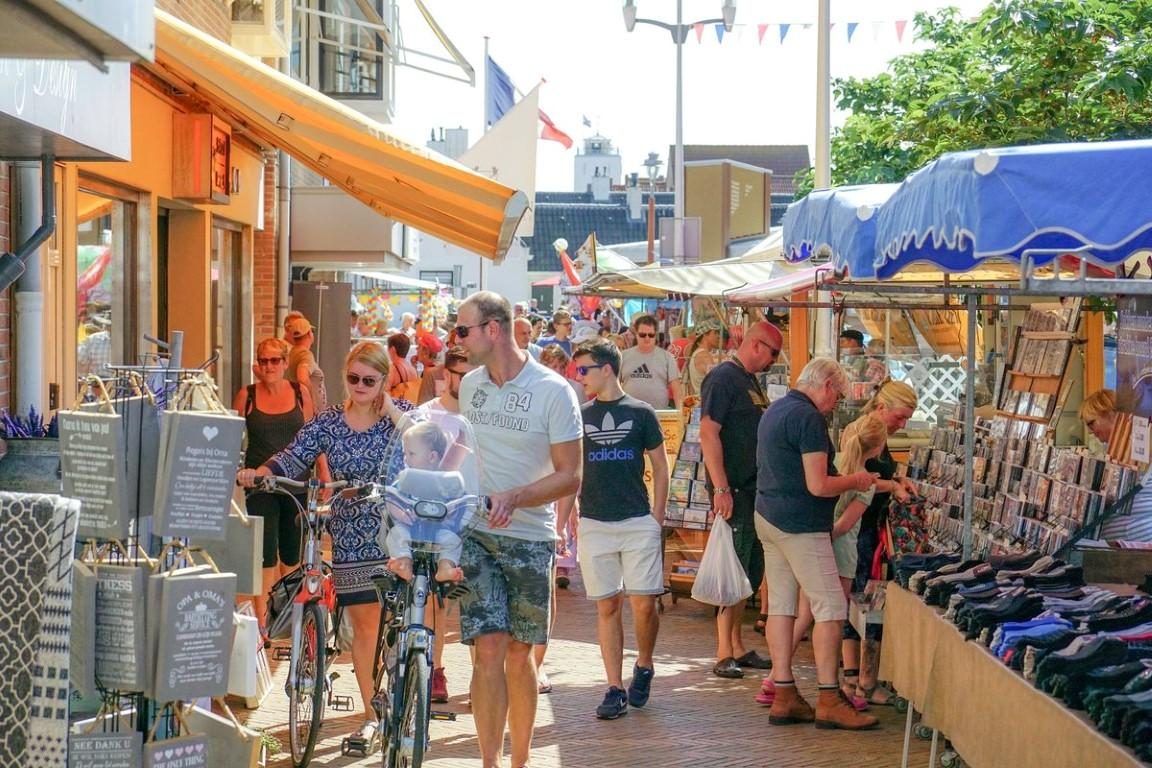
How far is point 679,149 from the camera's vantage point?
122 feet

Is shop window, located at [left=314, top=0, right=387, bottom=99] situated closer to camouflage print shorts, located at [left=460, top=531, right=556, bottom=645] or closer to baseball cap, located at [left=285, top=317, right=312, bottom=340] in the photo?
baseball cap, located at [left=285, top=317, right=312, bottom=340]

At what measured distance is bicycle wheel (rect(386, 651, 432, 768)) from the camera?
19.9 ft

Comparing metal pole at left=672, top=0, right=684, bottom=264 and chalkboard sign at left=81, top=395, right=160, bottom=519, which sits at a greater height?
metal pole at left=672, top=0, right=684, bottom=264

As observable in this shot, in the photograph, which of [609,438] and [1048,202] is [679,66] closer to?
[609,438]

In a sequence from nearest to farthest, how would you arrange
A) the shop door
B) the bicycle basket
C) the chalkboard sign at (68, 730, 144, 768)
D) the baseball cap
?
the chalkboard sign at (68, 730, 144, 768) < the bicycle basket < the baseball cap < the shop door

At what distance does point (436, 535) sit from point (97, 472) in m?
2.28

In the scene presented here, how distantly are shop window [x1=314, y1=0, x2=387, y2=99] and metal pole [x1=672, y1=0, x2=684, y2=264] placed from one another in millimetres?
4292

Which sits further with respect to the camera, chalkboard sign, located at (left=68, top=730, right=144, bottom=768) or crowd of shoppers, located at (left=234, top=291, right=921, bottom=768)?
crowd of shoppers, located at (left=234, top=291, right=921, bottom=768)

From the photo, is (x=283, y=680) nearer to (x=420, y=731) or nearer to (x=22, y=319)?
(x=22, y=319)

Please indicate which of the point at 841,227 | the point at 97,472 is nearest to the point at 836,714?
the point at 841,227

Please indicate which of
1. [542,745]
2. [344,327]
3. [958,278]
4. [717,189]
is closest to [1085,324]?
[958,278]

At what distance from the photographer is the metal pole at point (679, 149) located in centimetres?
2086

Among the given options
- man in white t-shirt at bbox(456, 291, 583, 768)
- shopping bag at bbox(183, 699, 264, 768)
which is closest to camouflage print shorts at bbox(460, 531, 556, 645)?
man in white t-shirt at bbox(456, 291, 583, 768)

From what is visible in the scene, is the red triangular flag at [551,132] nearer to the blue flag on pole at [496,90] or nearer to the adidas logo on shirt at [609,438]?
the blue flag on pole at [496,90]
